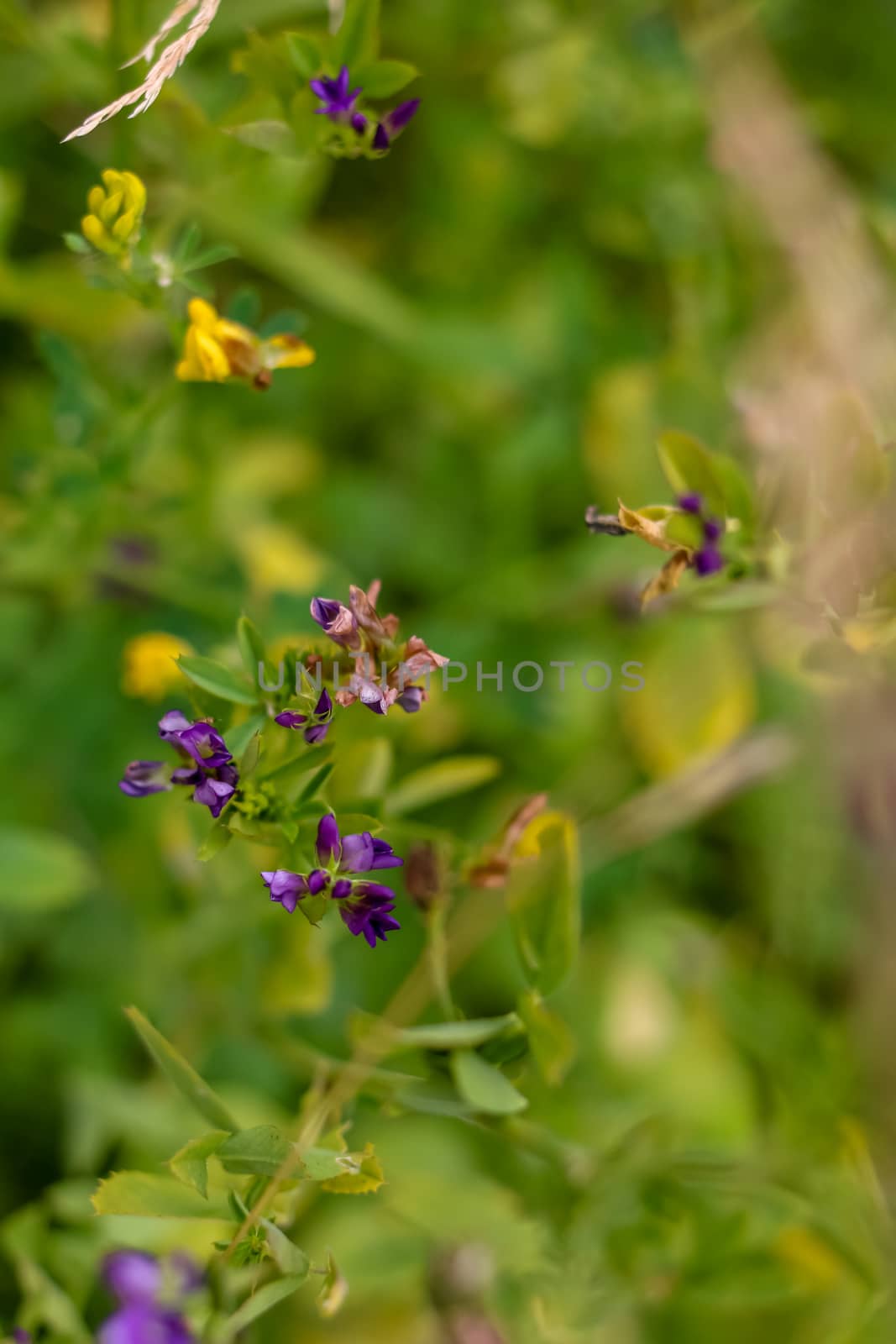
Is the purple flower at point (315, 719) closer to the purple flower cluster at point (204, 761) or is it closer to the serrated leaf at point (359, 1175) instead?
the purple flower cluster at point (204, 761)

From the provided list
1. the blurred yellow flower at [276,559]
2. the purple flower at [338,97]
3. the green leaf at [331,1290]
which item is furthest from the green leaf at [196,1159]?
the blurred yellow flower at [276,559]

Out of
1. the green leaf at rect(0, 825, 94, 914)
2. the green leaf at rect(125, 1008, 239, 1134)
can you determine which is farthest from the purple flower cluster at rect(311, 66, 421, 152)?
the green leaf at rect(0, 825, 94, 914)

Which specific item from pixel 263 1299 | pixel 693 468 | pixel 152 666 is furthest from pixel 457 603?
pixel 263 1299

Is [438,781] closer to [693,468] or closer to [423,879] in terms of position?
[423,879]

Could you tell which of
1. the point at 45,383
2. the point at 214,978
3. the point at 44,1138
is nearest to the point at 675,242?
the point at 45,383

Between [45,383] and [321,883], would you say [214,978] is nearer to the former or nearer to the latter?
[321,883]

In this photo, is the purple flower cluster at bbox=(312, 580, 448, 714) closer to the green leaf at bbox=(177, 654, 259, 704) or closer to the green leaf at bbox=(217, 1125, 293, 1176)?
the green leaf at bbox=(177, 654, 259, 704)
